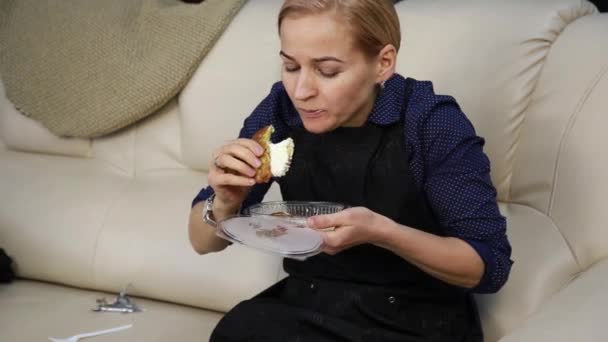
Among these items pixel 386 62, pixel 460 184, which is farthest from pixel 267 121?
pixel 460 184

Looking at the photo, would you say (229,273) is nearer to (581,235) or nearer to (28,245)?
(28,245)

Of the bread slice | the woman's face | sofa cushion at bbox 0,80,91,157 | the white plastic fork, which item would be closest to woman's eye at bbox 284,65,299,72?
the woman's face

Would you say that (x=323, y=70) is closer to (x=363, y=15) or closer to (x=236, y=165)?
(x=363, y=15)

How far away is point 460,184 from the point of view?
58.6 inches

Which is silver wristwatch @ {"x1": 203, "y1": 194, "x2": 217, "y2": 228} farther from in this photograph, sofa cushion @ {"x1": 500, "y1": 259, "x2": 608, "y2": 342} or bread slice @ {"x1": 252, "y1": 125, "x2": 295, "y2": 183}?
sofa cushion @ {"x1": 500, "y1": 259, "x2": 608, "y2": 342}

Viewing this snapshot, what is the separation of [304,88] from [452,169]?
28cm

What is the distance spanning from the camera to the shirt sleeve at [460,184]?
4.88 feet

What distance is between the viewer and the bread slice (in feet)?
4.91

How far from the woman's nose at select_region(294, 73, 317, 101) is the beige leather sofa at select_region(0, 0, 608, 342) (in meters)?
0.49

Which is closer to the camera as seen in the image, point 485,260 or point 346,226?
point 346,226

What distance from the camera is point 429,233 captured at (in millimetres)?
1517

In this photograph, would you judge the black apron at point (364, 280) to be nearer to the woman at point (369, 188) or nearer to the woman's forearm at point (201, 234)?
the woman at point (369, 188)

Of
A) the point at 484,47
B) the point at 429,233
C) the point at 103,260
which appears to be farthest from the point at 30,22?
the point at 429,233

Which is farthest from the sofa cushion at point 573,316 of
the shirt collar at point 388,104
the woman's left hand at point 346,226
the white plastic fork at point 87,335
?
the white plastic fork at point 87,335
